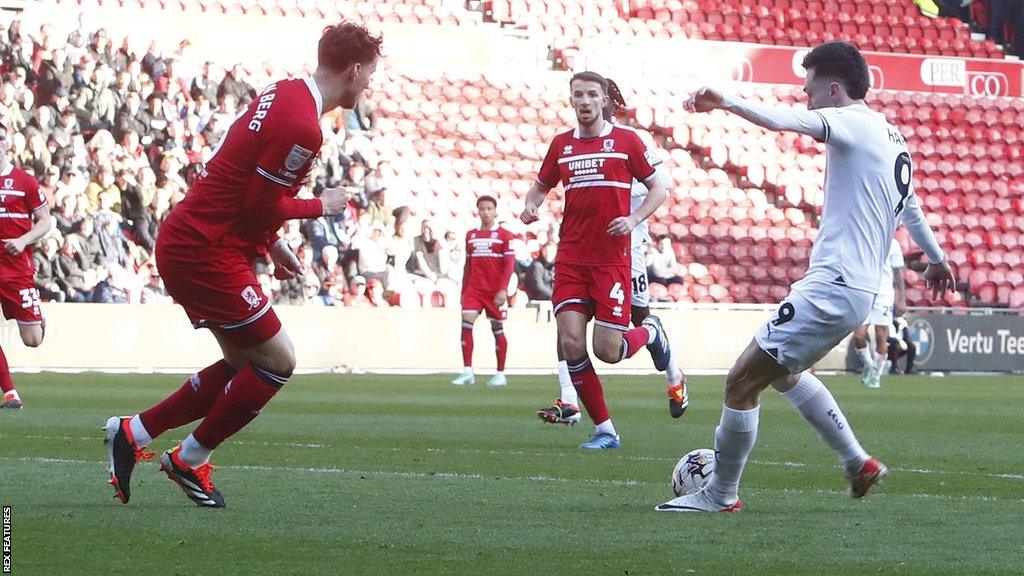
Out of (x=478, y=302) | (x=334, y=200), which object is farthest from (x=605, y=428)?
(x=478, y=302)

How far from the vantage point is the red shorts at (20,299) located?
14078 mm

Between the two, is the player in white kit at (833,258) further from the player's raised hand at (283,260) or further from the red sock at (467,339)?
the red sock at (467,339)

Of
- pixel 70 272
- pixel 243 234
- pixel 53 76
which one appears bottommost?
pixel 70 272

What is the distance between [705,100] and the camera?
616cm

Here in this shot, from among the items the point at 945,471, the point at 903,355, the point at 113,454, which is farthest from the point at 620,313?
the point at 903,355

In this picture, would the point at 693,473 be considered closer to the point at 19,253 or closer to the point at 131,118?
the point at 19,253

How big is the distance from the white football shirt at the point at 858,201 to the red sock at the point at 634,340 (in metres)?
4.03

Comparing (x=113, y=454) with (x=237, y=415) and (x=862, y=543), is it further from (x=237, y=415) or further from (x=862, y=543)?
(x=862, y=543)

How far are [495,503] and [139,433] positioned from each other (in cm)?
152

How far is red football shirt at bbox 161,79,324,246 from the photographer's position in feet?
21.5

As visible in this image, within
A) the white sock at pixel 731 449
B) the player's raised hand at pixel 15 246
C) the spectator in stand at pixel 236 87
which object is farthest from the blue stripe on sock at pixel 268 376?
the spectator in stand at pixel 236 87

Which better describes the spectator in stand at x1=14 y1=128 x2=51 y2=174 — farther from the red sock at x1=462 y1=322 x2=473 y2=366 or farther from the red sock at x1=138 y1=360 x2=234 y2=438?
the red sock at x1=138 y1=360 x2=234 y2=438

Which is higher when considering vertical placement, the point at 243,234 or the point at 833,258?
the point at 243,234

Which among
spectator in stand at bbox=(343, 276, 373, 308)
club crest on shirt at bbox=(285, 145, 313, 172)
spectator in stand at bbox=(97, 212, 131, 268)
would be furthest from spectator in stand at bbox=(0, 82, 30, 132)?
club crest on shirt at bbox=(285, 145, 313, 172)
